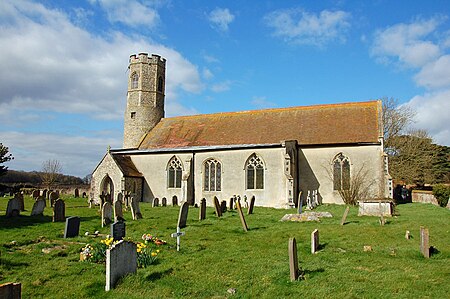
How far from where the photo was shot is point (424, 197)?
29.2m

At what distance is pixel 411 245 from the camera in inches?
413

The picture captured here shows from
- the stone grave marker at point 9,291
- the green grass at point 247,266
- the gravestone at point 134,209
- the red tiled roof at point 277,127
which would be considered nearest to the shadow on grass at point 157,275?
the green grass at point 247,266

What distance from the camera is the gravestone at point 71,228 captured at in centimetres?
1187

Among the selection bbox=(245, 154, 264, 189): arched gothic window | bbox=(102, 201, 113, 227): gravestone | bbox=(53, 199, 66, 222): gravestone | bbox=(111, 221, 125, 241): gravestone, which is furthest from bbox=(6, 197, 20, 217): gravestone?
bbox=(245, 154, 264, 189): arched gothic window

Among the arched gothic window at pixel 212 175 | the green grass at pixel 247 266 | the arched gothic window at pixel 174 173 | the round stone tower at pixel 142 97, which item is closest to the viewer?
the green grass at pixel 247 266

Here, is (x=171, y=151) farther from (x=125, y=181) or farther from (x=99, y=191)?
(x=99, y=191)

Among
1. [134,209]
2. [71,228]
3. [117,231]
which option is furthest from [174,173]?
[117,231]

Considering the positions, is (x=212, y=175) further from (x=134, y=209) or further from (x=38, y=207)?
(x=38, y=207)

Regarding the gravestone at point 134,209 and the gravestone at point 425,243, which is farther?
the gravestone at point 134,209

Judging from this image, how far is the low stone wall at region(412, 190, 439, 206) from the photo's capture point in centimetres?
2767

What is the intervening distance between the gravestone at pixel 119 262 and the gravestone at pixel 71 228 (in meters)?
4.89

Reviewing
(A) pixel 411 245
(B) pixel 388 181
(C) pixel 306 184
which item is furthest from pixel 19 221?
(B) pixel 388 181

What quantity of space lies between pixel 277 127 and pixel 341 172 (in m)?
5.97

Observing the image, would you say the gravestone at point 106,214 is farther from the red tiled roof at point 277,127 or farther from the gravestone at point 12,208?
the red tiled roof at point 277,127
